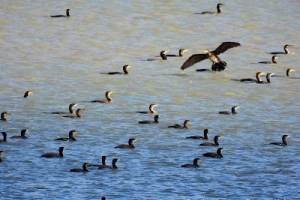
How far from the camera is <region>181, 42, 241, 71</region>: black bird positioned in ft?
115

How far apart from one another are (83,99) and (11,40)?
1012 cm

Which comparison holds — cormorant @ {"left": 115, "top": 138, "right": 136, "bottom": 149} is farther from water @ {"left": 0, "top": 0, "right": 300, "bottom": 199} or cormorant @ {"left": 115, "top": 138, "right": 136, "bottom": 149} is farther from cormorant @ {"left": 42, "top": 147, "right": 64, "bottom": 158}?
cormorant @ {"left": 42, "top": 147, "right": 64, "bottom": 158}

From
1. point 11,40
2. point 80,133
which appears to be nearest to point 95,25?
point 11,40

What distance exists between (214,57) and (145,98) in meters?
3.72

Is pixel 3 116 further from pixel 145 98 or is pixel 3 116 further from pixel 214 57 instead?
pixel 214 57

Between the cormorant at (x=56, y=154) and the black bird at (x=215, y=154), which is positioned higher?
the cormorant at (x=56, y=154)

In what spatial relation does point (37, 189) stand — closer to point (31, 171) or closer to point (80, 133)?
point (31, 171)

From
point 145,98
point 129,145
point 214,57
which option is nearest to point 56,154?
point 129,145

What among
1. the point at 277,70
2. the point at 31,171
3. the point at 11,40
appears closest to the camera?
the point at 31,171

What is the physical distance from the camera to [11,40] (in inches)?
1732

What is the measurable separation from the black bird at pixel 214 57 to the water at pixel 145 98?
2.35 feet

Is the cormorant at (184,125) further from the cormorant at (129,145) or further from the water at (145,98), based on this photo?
the cormorant at (129,145)

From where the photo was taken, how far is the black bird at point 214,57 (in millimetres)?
34906

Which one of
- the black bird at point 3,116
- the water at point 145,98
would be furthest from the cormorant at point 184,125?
the black bird at point 3,116
